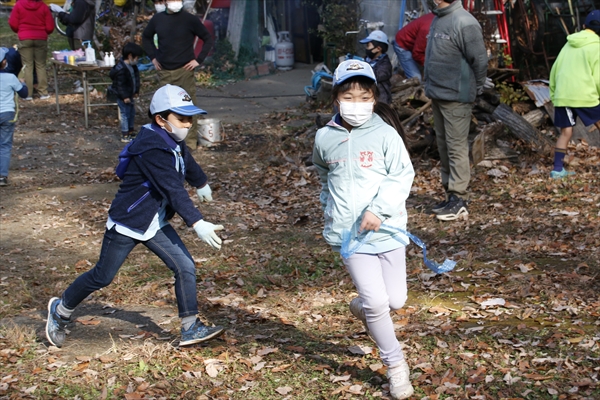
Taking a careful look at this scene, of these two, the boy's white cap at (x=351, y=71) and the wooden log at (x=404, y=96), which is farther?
the wooden log at (x=404, y=96)

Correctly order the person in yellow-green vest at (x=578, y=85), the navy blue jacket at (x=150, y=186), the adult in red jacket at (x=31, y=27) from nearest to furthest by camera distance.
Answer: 1. the navy blue jacket at (x=150, y=186)
2. the person in yellow-green vest at (x=578, y=85)
3. the adult in red jacket at (x=31, y=27)

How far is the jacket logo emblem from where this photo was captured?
424 cm

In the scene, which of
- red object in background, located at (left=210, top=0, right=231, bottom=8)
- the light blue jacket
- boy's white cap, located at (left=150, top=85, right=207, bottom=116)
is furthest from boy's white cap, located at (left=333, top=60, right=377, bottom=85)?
red object in background, located at (left=210, top=0, right=231, bottom=8)

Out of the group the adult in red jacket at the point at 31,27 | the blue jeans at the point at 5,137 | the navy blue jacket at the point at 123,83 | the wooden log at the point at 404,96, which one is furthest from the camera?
the adult in red jacket at the point at 31,27

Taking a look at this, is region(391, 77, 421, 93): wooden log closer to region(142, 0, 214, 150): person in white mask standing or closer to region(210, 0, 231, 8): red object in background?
region(142, 0, 214, 150): person in white mask standing

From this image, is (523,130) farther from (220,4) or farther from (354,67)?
(220,4)

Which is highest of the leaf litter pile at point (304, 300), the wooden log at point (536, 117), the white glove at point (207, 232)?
the white glove at point (207, 232)

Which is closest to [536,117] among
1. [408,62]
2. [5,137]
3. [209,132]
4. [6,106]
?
[408,62]

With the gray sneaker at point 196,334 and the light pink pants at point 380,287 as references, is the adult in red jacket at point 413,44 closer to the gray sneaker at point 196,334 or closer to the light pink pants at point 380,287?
the gray sneaker at point 196,334

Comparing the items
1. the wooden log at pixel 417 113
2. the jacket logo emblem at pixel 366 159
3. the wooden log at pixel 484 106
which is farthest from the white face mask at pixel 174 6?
the jacket logo emblem at pixel 366 159

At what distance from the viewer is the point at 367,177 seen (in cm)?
425

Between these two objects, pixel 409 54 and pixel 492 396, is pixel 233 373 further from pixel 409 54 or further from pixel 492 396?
pixel 409 54

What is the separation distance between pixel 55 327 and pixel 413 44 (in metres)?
8.51

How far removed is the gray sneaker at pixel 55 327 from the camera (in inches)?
204
